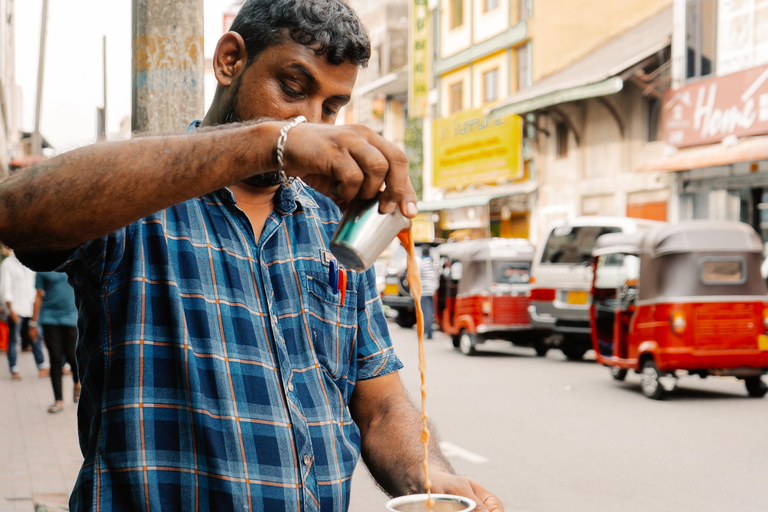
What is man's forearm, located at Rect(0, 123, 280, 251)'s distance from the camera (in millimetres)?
1315

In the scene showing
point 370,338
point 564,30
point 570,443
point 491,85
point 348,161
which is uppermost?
point 564,30

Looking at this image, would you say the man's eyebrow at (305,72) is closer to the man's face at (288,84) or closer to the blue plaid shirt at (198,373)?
the man's face at (288,84)

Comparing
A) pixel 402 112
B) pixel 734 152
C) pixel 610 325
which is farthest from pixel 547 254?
pixel 402 112

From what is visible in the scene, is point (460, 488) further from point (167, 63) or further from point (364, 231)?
point (167, 63)

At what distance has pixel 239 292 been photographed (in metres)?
1.58

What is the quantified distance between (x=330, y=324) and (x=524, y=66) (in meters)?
24.0

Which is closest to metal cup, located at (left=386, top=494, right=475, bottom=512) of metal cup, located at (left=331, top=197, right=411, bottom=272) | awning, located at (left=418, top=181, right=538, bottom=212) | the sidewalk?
metal cup, located at (left=331, top=197, right=411, bottom=272)

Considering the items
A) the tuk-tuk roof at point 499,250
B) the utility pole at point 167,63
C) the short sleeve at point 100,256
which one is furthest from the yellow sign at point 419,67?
the short sleeve at point 100,256

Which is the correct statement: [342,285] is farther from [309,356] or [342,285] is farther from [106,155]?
[106,155]

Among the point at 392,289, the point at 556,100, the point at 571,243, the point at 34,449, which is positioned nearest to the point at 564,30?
the point at 556,100

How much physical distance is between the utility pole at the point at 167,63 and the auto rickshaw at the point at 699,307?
7119mm

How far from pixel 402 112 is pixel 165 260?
33507 millimetres

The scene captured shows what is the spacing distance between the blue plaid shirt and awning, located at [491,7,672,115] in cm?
1803

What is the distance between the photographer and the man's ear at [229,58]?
177 centimetres
